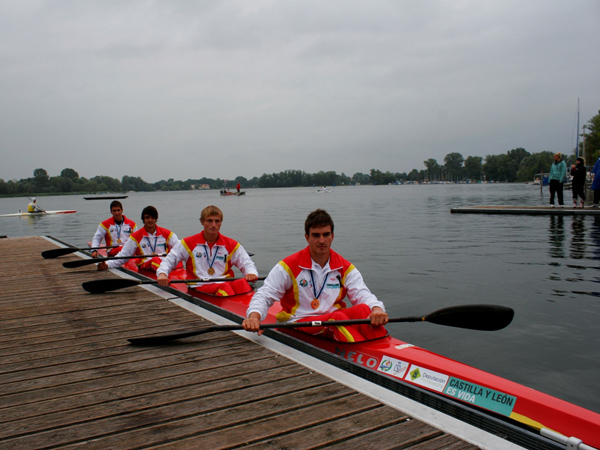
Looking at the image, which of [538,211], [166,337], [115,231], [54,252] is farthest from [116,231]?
[538,211]

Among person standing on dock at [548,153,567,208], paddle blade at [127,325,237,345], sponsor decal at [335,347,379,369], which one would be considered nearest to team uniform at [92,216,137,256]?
paddle blade at [127,325,237,345]

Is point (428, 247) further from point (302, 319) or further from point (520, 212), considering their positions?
point (302, 319)

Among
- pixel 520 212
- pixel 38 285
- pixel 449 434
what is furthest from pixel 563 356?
pixel 520 212

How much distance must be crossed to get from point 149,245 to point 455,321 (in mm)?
7023

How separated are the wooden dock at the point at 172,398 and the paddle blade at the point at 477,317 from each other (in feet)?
5.71

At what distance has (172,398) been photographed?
3.42 m

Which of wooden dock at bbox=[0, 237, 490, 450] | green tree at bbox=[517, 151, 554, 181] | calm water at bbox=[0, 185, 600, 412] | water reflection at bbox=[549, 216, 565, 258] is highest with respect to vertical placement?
green tree at bbox=[517, 151, 554, 181]

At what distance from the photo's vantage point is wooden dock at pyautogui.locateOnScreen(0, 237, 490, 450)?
9.25 feet

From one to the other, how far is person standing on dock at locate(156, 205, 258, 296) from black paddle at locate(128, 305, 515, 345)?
7.67 feet

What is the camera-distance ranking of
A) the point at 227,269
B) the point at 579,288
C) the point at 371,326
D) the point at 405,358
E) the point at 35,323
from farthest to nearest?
1. the point at 579,288
2. the point at 227,269
3. the point at 35,323
4. the point at 371,326
5. the point at 405,358

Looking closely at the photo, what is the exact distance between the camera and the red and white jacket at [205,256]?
24.0 feet

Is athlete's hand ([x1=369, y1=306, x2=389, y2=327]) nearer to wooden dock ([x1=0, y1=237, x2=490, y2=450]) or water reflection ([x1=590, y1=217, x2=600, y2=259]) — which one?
wooden dock ([x1=0, y1=237, x2=490, y2=450])

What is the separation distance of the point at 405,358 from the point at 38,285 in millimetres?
7074

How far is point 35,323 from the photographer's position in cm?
576
